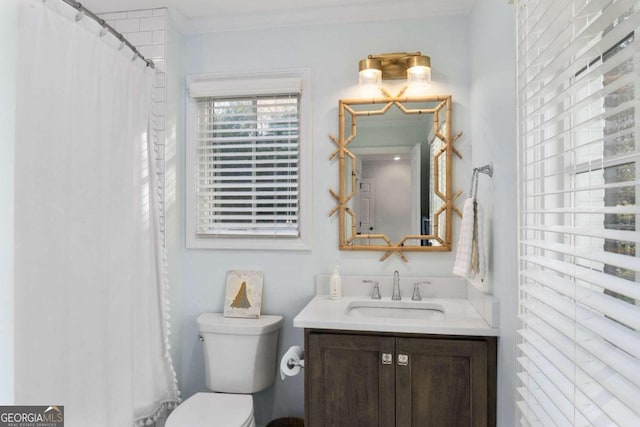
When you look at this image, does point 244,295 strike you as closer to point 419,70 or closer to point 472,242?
point 472,242

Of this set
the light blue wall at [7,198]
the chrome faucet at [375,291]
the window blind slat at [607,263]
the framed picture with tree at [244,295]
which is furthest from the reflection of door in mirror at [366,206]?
the light blue wall at [7,198]

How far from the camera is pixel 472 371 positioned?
5.50ft

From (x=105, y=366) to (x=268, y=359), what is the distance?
2.77 ft

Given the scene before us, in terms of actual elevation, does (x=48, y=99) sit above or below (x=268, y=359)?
above

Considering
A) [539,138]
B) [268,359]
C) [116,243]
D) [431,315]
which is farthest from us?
[268,359]

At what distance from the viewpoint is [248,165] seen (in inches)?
96.3

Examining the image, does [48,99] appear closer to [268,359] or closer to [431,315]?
[268,359]

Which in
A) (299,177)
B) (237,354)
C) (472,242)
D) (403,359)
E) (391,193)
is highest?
(299,177)

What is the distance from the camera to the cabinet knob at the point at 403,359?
1.72m

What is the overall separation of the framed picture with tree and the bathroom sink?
1.90 ft

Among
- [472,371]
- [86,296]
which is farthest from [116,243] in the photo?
[472,371]

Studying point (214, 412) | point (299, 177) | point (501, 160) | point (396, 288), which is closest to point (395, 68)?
point (299, 177)

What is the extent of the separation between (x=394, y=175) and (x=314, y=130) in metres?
0.55

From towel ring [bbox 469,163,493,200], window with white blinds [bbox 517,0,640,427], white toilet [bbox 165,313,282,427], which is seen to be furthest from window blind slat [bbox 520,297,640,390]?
white toilet [bbox 165,313,282,427]
